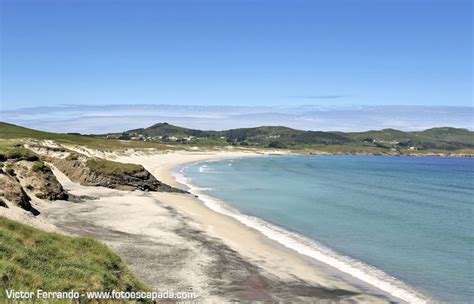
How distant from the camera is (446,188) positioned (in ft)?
216

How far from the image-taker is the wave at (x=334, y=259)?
59.5 feet

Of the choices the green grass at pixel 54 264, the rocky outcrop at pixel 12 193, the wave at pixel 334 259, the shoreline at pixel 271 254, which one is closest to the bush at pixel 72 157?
the shoreline at pixel 271 254

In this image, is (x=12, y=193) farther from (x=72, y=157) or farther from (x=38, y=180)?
(x=72, y=157)

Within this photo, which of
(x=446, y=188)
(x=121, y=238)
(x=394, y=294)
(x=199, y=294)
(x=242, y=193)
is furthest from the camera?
(x=446, y=188)

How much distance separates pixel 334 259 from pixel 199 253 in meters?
7.08

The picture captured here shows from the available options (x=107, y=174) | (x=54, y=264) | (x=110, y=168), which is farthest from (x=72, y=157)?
(x=54, y=264)

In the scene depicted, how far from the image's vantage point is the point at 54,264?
39.4 ft

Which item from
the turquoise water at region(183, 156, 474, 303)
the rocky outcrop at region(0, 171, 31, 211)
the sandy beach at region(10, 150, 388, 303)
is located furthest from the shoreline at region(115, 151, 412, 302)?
the rocky outcrop at region(0, 171, 31, 211)

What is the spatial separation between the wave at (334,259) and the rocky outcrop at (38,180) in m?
13.5

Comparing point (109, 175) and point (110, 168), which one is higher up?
point (110, 168)

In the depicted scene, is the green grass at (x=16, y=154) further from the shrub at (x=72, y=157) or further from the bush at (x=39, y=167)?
the shrub at (x=72, y=157)

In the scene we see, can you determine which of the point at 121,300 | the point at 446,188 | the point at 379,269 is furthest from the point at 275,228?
the point at 446,188

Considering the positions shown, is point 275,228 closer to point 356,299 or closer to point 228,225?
point 228,225

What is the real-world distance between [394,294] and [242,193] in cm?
3605
